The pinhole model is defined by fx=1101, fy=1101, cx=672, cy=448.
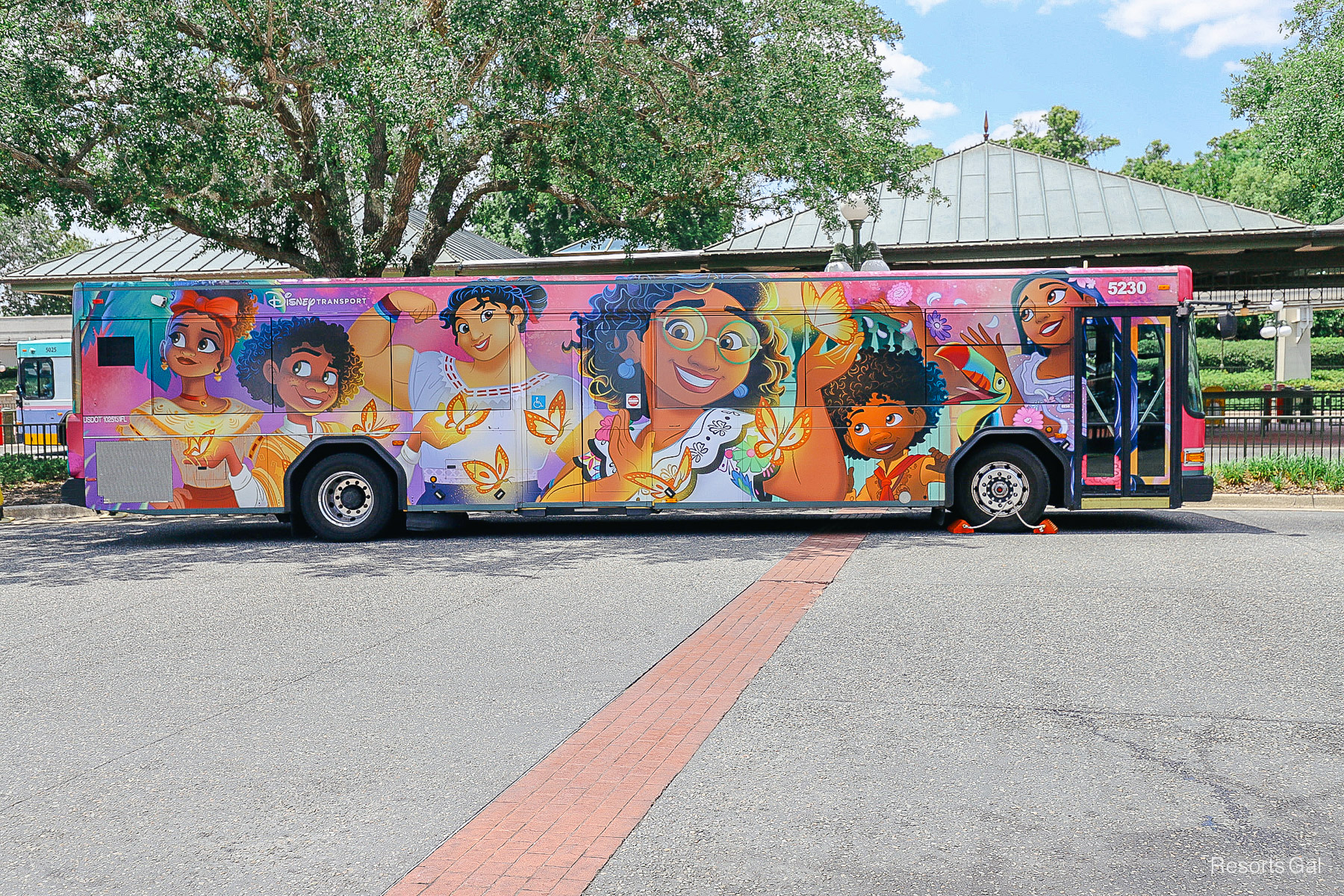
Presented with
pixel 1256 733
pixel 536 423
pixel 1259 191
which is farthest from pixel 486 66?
pixel 1259 191

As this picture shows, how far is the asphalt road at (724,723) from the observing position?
3.72 m

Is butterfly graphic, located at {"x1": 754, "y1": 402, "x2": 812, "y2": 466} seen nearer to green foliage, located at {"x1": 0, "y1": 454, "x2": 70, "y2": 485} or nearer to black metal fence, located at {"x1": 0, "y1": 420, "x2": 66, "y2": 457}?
green foliage, located at {"x1": 0, "y1": 454, "x2": 70, "y2": 485}

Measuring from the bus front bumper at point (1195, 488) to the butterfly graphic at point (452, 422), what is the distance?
7756mm

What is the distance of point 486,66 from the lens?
571 inches

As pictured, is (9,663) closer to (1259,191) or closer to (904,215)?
(904,215)

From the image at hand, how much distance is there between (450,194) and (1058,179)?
14353 millimetres

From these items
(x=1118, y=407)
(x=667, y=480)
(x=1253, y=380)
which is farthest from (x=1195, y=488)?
(x=1253, y=380)

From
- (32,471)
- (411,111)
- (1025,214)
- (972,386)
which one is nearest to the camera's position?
(972,386)

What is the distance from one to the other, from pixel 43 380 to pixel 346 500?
920 inches

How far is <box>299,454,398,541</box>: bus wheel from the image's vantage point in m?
12.4

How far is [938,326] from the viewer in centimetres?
1227

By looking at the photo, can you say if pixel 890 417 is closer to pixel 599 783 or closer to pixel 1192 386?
pixel 1192 386

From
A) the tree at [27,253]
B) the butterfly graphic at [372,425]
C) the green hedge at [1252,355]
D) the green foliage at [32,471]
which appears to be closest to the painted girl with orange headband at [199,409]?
the butterfly graphic at [372,425]

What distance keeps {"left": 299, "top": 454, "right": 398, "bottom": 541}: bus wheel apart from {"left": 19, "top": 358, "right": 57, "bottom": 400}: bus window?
75.1ft
